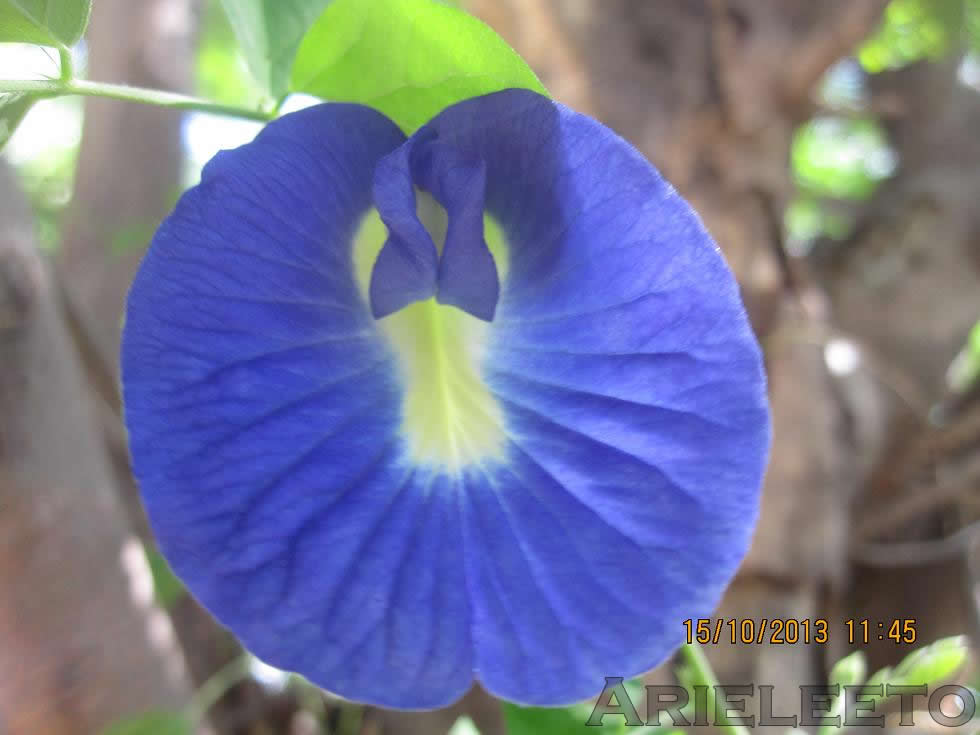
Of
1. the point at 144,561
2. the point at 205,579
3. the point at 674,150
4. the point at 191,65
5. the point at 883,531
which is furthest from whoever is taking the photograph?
the point at 191,65

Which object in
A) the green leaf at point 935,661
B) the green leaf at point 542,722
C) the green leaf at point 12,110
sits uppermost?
the green leaf at point 12,110

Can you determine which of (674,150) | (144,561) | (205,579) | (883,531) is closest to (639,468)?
(205,579)

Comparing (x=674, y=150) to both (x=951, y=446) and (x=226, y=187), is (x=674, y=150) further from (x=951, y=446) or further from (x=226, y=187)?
(x=226, y=187)

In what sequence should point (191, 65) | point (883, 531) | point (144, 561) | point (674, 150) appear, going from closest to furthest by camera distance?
point (144, 561)
point (674, 150)
point (883, 531)
point (191, 65)

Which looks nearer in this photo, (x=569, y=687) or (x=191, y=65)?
(x=569, y=687)

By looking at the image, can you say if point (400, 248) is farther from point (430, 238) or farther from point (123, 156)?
point (123, 156)
